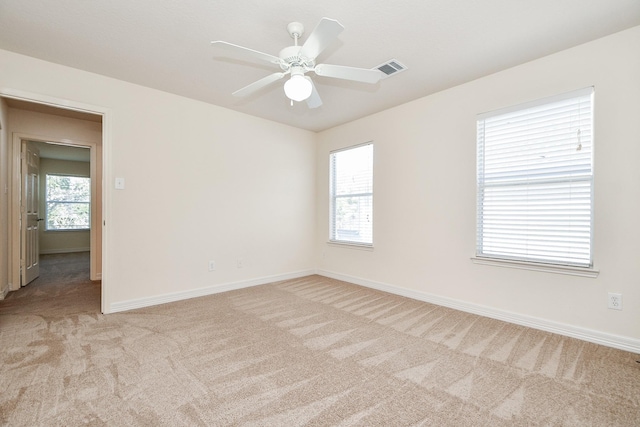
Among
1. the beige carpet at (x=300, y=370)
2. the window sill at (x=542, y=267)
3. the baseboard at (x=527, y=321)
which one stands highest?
the window sill at (x=542, y=267)

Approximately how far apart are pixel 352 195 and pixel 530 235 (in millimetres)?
2415

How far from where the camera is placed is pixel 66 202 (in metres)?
7.50

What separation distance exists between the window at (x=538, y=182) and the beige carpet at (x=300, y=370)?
0.81 m

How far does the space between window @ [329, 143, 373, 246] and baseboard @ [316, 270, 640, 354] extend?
88 centimetres

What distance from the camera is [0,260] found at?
3.44 meters

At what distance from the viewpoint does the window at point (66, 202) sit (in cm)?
728

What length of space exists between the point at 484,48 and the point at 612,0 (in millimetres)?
780

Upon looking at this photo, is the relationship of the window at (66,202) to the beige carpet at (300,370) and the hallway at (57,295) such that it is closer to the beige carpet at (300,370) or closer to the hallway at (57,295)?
the hallway at (57,295)

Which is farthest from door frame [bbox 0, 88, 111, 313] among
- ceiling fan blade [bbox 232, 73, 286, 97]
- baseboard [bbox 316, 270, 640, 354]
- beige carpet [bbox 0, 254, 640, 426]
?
baseboard [bbox 316, 270, 640, 354]

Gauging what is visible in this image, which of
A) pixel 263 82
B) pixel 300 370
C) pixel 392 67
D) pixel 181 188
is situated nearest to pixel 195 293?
pixel 181 188

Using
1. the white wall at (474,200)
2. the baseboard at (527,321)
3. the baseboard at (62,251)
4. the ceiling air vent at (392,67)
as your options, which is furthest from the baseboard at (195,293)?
the baseboard at (62,251)

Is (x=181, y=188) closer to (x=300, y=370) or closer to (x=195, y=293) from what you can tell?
(x=195, y=293)

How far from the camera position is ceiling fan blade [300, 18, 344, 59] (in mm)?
1523

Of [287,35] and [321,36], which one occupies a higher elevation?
[287,35]
